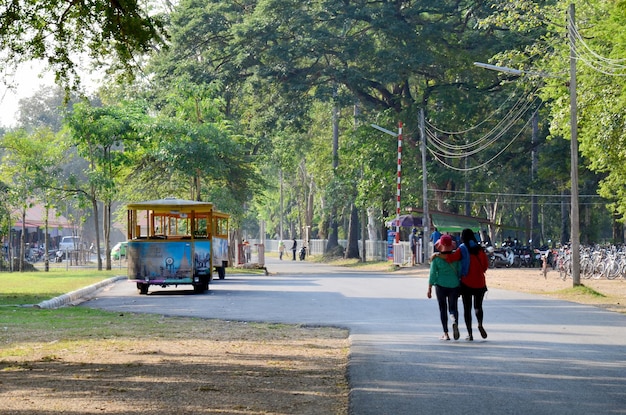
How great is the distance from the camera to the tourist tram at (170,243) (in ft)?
96.5

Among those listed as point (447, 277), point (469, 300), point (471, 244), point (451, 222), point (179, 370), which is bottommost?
point (179, 370)

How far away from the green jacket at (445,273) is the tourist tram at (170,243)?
1482cm

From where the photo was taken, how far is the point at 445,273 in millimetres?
15617

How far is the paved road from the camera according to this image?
10141 mm

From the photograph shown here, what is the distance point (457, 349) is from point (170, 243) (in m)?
16.2

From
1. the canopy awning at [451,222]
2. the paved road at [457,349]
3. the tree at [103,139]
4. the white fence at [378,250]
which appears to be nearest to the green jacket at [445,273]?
the paved road at [457,349]

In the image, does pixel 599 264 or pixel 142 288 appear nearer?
pixel 142 288

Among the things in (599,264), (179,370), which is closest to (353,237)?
(599,264)

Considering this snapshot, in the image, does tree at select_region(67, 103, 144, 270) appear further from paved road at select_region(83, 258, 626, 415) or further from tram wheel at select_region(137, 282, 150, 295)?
paved road at select_region(83, 258, 626, 415)

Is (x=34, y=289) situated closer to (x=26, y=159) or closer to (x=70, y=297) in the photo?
(x=70, y=297)

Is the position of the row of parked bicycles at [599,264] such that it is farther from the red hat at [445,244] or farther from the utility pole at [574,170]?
the red hat at [445,244]

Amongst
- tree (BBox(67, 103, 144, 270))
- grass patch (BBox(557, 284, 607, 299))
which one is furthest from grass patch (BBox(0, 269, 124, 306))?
grass patch (BBox(557, 284, 607, 299))

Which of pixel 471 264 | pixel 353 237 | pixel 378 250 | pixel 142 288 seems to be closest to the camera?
pixel 471 264

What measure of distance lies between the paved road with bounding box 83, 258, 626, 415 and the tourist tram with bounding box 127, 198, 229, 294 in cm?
76
